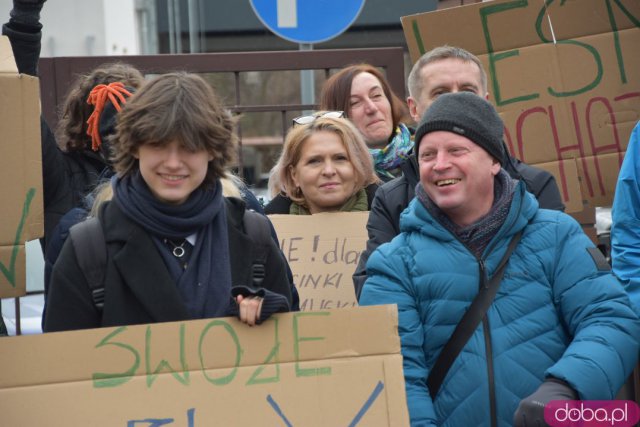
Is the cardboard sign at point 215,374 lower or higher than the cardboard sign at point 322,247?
lower

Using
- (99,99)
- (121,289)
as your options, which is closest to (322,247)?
(99,99)

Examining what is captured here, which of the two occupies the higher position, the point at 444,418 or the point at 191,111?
the point at 191,111

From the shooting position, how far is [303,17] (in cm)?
575

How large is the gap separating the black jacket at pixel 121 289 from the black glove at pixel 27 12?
1009 millimetres

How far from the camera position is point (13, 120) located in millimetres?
2990

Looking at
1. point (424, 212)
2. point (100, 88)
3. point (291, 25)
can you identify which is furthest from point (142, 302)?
point (291, 25)

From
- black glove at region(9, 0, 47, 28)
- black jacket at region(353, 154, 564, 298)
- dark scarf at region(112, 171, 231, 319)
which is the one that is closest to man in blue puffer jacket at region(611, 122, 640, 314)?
black jacket at region(353, 154, 564, 298)

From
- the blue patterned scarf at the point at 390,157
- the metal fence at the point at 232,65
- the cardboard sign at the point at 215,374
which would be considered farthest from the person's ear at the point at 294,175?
the cardboard sign at the point at 215,374

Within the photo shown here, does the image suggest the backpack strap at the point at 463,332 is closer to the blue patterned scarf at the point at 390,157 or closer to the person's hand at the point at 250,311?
the person's hand at the point at 250,311

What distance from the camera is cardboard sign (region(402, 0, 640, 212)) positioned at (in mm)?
4613

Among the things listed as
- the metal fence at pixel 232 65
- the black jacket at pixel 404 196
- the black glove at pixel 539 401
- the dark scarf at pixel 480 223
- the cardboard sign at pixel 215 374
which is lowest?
the black glove at pixel 539 401

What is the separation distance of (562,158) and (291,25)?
1.78 m

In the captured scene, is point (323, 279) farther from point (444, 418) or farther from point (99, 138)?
point (444, 418)

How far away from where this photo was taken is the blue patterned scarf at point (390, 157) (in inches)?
184
